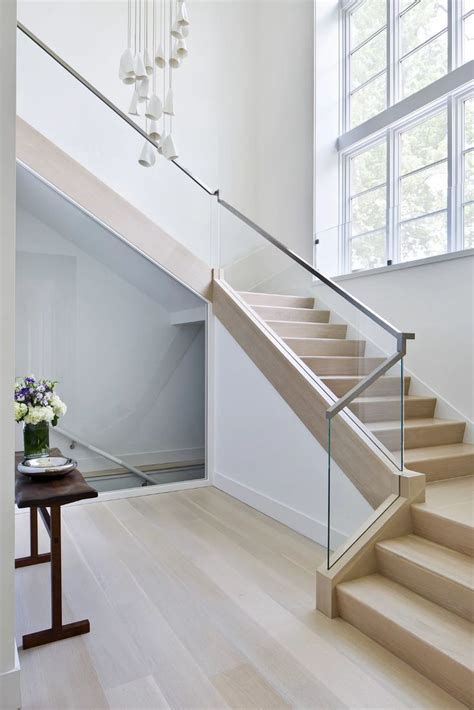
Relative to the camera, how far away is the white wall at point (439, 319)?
377 centimetres

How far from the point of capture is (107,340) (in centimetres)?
419

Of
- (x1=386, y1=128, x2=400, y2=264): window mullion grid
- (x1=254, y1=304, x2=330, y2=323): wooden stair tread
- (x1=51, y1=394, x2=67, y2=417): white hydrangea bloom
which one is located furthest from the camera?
(x1=386, y1=128, x2=400, y2=264): window mullion grid

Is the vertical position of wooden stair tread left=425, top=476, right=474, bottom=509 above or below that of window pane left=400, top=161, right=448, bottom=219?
below

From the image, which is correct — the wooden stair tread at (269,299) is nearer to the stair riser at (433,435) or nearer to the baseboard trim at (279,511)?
the stair riser at (433,435)

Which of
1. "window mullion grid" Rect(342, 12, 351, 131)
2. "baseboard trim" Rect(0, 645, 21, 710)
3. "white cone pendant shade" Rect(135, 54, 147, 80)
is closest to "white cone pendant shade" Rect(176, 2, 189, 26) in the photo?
"white cone pendant shade" Rect(135, 54, 147, 80)

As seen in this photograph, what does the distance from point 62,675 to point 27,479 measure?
869mm

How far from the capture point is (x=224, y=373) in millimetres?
4453

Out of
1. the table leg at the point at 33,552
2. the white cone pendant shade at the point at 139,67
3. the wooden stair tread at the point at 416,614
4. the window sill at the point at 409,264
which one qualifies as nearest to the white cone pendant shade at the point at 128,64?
the white cone pendant shade at the point at 139,67

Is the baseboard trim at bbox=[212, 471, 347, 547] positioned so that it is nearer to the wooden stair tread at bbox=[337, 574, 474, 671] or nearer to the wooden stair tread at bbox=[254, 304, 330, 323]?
the wooden stair tread at bbox=[337, 574, 474, 671]

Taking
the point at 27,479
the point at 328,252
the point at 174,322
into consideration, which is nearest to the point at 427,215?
the point at 328,252

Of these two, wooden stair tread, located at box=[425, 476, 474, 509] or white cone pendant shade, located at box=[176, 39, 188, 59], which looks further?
white cone pendant shade, located at box=[176, 39, 188, 59]

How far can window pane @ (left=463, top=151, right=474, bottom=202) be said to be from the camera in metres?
3.96

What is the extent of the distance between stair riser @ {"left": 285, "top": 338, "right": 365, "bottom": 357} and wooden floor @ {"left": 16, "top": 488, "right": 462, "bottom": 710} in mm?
1272

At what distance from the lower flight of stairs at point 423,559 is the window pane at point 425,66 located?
109 inches
